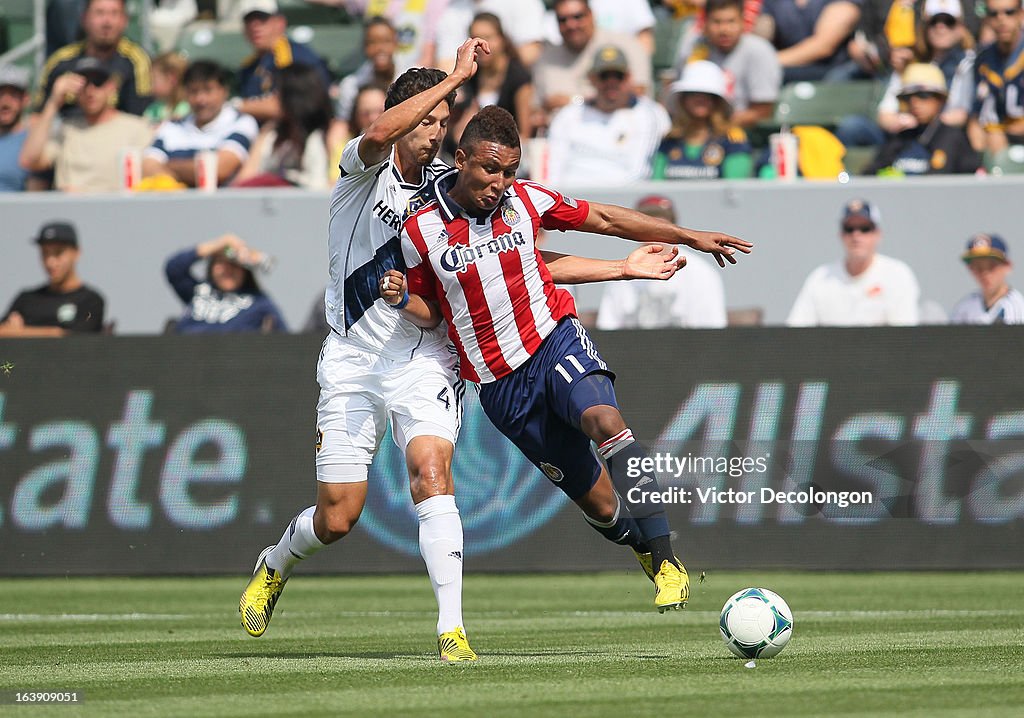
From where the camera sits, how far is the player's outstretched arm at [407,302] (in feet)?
23.9

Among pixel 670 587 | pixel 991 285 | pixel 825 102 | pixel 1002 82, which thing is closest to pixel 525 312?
pixel 670 587

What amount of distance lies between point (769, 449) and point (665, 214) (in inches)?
89.6

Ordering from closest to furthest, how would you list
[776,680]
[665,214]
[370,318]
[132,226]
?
[776,680]
[370,318]
[665,214]
[132,226]

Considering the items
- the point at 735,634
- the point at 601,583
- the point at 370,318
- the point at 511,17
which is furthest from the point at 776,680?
the point at 511,17

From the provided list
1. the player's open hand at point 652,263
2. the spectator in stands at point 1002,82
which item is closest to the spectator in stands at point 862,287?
the spectator in stands at point 1002,82

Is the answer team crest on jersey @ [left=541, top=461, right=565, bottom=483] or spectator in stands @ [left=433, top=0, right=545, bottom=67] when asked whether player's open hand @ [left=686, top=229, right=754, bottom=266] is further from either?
spectator in stands @ [left=433, top=0, right=545, bottom=67]

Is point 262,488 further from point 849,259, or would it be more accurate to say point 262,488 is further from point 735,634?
point 735,634

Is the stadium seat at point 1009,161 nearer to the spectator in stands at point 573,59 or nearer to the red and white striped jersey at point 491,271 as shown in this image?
the spectator in stands at point 573,59

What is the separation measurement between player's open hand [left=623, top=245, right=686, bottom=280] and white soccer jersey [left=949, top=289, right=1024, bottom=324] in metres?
6.01

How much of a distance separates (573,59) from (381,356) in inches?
335

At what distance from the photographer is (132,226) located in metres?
14.7

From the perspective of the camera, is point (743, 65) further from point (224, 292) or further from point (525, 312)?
point (525, 312)

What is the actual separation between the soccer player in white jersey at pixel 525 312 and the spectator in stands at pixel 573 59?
7812mm

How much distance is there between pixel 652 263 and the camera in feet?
25.8
